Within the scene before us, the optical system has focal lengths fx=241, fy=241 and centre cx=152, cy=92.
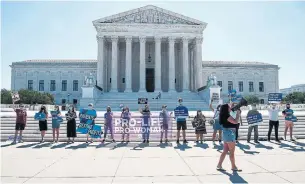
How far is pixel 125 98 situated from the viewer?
122ft

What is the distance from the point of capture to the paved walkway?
627cm

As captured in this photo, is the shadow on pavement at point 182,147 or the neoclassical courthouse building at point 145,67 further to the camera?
the neoclassical courthouse building at point 145,67

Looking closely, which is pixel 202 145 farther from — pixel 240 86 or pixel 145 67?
pixel 240 86

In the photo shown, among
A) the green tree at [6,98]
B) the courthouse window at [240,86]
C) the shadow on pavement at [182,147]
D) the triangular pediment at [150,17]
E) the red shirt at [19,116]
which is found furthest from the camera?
the courthouse window at [240,86]

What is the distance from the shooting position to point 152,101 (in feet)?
121

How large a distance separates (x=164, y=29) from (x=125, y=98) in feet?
46.3

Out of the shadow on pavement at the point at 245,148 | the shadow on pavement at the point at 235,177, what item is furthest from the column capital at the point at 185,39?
the shadow on pavement at the point at 235,177

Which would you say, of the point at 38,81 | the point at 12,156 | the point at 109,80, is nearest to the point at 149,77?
the point at 109,80

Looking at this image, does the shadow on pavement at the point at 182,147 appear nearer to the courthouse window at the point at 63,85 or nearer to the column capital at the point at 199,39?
the column capital at the point at 199,39

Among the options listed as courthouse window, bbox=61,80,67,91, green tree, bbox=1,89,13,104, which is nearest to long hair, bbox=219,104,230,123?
green tree, bbox=1,89,13,104

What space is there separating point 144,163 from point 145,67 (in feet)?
128

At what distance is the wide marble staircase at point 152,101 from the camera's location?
3409 cm

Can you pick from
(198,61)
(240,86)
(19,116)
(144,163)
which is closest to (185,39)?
(198,61)

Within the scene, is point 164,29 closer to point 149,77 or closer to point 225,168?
point 149,77
